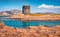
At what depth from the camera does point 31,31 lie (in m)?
3.44

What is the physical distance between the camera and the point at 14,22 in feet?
11.1

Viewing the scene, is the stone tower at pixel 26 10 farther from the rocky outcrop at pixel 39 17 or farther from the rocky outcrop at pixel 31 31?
the rocky outcrop at pixel 31 31

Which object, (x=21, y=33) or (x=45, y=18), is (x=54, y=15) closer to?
(x=45, y=18)

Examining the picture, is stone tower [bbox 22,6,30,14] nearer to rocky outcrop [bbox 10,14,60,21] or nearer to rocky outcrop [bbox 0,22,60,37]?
rocky outcrop [bbox 10,14,60,21]

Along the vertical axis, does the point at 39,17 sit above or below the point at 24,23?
above

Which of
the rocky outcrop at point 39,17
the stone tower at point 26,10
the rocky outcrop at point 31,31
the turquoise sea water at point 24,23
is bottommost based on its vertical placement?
the rocky outcrop at point 31,31

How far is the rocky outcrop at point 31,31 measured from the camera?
3.37 m

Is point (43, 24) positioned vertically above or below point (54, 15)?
below

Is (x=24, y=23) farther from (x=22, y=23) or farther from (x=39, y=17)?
(x=39, y=17)

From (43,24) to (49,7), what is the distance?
1.59ft

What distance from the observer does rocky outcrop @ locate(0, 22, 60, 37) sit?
3.37 metres

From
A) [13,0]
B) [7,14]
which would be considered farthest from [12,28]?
[13,0]

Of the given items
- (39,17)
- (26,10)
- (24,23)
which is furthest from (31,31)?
(26,10)

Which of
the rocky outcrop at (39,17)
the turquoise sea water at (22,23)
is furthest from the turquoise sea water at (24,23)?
the rocky outcrop at (39,17)
